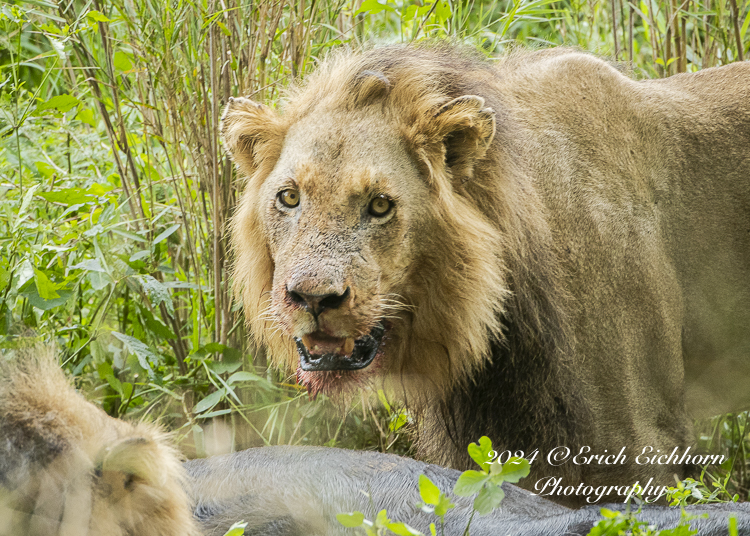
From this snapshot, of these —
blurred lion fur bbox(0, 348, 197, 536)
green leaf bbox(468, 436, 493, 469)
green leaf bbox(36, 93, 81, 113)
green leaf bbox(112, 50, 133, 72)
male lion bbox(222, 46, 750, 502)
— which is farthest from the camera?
green leaf bbox(112, 50, 133, 72)

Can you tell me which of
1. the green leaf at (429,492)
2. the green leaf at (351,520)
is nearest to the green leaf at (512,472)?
the green leaf at (429,492)

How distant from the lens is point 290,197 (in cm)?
295

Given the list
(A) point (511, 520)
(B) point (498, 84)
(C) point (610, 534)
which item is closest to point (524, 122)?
(B) point (498, 84)

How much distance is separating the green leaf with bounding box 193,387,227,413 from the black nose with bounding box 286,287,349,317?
1.35 m

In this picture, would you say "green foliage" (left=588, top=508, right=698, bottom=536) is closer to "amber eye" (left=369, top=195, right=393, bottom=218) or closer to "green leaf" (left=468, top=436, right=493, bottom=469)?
"green leaf" (left=468, top=436, right=493, bottom=469)

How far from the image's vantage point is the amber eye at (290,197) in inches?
115

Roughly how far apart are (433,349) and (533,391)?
0.46 metres

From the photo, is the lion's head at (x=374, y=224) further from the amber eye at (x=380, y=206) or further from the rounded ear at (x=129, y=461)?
the rounded ear at (x=129, y=461)

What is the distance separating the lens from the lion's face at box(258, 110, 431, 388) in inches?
106

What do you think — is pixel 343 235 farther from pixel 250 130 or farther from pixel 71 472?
pixel 71 472

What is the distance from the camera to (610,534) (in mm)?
1839

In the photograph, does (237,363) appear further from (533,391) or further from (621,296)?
(621,296)

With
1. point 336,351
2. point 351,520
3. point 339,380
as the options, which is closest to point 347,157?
point 336,351

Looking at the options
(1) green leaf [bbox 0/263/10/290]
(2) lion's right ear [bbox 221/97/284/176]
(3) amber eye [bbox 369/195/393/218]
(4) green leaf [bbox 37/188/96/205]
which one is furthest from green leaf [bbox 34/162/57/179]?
(3) amber eye [bbox 369/195/393/218]
